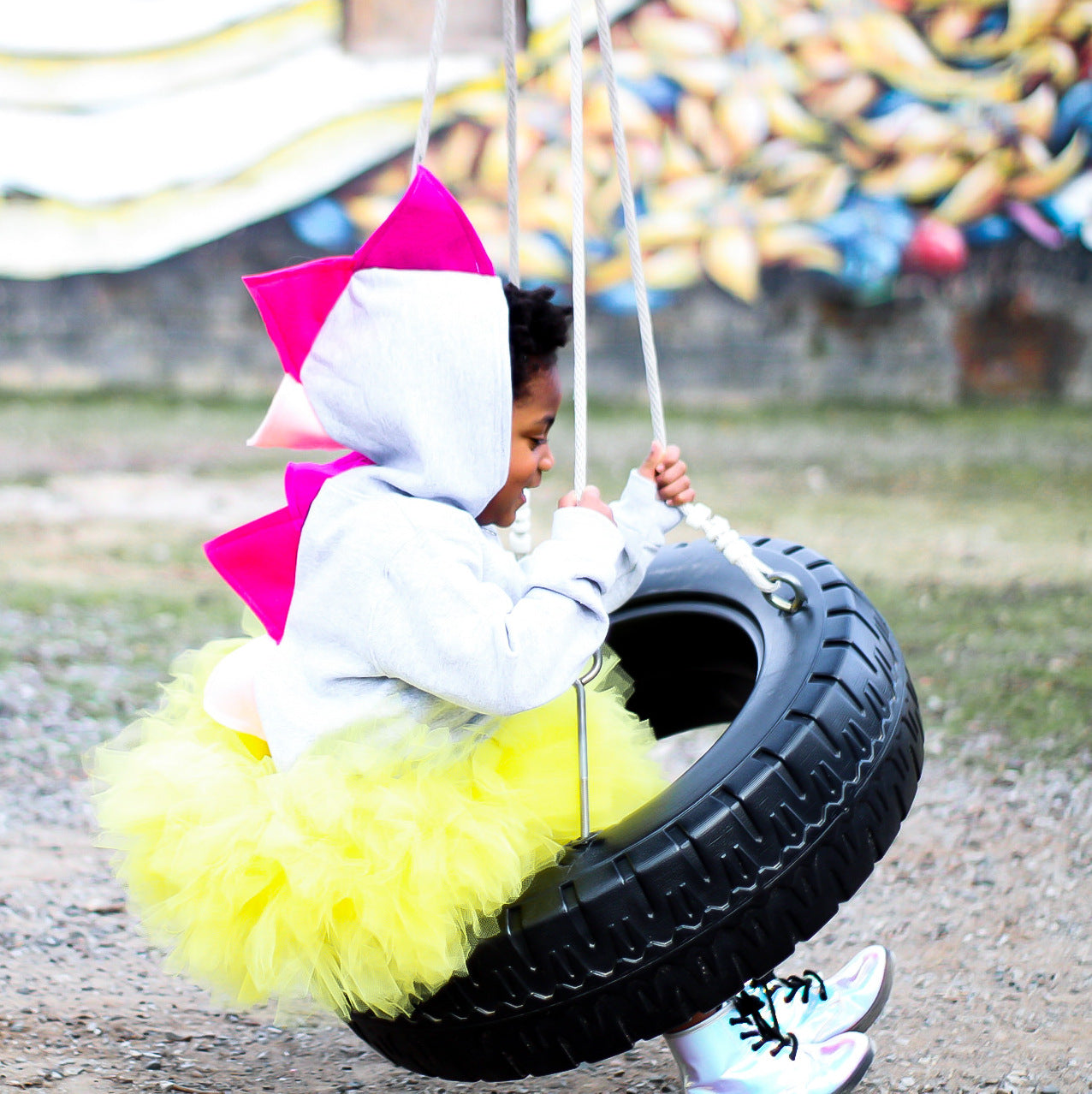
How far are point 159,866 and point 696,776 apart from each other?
27.4 inches

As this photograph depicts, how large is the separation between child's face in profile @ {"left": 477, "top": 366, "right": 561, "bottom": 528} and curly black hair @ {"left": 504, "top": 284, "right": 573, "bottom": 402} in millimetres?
11

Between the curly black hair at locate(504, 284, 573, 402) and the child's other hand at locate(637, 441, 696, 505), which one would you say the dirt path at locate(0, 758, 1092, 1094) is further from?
the curly black hair at locate(504, 284, 573, 402)

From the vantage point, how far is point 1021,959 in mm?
2352

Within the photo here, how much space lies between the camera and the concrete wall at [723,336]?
7.92m

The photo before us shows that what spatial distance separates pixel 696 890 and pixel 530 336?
28.8 inches

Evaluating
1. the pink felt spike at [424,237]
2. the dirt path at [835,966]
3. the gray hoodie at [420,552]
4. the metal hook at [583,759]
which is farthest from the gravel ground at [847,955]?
the pink felt spike at [424,237]

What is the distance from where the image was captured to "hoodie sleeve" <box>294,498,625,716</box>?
1.55 m

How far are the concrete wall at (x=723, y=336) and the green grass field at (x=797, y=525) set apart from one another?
214 mm

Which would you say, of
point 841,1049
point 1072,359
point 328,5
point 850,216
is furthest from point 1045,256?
point 841,1049

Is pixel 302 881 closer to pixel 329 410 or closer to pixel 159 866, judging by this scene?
pixel 159 866

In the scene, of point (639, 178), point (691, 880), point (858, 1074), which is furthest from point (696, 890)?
point (639, 178)

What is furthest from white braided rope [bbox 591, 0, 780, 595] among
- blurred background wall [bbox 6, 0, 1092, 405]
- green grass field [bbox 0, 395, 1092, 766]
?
blurred background wall [bbox 6, 0, 1092, 405]

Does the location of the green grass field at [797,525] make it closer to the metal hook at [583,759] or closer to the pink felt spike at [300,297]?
the metal hook at [583,759]

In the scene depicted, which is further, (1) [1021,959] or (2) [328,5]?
(2) [328,5]
